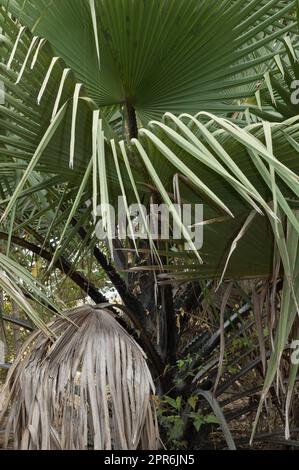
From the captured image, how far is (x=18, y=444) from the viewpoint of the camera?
4.42 feet

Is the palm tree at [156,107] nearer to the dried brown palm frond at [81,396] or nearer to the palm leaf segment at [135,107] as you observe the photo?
the palm leaf segment at [135,107]

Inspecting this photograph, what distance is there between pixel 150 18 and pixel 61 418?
0.99 metres

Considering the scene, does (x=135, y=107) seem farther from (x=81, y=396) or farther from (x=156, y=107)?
(x=81, y=396)

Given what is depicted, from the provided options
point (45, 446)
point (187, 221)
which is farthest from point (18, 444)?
point (187, 221)

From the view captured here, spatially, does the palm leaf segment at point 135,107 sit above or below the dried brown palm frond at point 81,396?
above

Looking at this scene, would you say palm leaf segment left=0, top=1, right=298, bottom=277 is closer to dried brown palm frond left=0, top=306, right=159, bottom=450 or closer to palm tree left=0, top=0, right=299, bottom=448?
palm tree left=0, top=0, right=299, bottom=448

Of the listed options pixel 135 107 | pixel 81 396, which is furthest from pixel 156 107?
pixel 81 396

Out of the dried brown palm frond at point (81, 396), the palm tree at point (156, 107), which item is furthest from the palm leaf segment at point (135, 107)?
the dried brown palm frond at point (81, 396)

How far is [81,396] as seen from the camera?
1.31 metres

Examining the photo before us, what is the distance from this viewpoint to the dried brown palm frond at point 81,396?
130 cm

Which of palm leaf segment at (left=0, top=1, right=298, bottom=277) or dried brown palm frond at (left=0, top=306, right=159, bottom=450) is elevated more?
palm leaf segment at (left=0, top=1, right=298, bottom=277)

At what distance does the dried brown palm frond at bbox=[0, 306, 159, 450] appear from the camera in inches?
51.4

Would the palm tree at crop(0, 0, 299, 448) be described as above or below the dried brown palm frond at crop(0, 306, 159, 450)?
above

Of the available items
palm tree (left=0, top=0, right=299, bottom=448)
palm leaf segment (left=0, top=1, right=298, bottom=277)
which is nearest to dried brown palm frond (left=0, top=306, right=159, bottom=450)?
palm tree (left=0, top=0, right=299, bottom=448)
